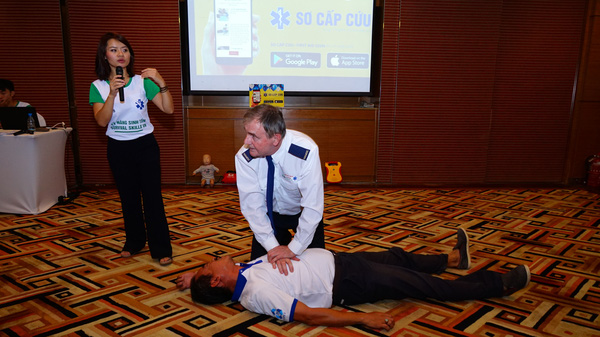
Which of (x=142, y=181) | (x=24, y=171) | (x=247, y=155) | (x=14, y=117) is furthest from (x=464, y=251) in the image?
(x=14, y=117)

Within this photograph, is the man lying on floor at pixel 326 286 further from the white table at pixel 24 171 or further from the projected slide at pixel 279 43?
the projected slide at pixel 279 43

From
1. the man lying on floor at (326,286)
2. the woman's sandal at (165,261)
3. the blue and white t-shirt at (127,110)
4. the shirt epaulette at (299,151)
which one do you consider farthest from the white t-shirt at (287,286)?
the blue and white t-shirt at (127,110)

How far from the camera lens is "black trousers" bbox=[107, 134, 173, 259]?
2.61m

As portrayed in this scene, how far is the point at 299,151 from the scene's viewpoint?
198cm

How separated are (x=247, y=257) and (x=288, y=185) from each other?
95 centimetres

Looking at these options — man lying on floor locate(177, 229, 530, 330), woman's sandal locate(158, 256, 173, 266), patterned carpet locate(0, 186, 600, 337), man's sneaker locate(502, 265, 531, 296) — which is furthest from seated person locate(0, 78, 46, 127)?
man's sneaker locate(502, 265, 531, 296)

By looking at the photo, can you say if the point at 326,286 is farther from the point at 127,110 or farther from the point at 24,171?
the point at 24,171

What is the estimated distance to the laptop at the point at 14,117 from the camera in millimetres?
3891

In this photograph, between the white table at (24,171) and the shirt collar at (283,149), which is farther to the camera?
the white table at (24,171)

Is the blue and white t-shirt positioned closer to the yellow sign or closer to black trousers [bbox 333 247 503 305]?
black trousers [bbox 333 247 503 305]

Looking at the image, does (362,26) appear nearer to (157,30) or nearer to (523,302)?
(157,30)

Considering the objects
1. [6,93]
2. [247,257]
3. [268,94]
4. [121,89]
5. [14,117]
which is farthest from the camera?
[268,94]

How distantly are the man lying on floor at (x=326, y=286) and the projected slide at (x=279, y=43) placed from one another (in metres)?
3.52

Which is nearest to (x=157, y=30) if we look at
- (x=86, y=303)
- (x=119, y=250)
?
(x=119, y=250)
